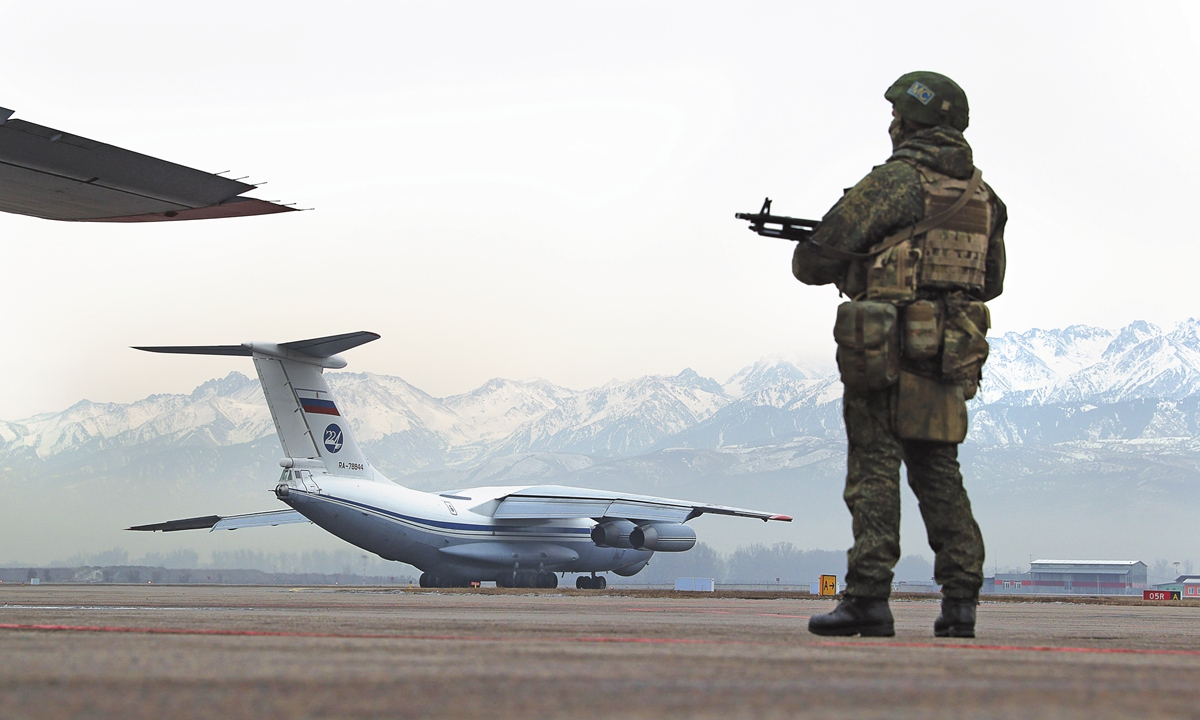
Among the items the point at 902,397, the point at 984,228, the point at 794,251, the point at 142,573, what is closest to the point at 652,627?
the point at 902,397

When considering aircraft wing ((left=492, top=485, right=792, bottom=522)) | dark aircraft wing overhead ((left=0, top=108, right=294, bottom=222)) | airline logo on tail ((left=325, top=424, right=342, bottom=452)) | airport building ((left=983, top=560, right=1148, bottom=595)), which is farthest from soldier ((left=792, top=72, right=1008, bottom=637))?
airport building ((left=983, top=560, right=1148, bottom=595))

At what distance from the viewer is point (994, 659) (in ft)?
11.1

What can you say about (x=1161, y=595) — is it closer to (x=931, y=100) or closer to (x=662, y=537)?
(x=662, y=537)

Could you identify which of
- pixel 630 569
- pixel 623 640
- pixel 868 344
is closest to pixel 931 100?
pixel 868 344

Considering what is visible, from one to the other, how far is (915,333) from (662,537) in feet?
97.5

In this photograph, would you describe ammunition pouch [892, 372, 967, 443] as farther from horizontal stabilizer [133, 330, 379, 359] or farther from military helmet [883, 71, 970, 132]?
horizontal stabilizer [133, 330, 379, 359]

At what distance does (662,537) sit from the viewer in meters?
34.4

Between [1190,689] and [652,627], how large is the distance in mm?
2745

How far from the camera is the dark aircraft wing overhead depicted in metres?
7.68

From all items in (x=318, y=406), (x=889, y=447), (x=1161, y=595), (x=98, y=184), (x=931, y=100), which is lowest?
(x=1161, y=595)

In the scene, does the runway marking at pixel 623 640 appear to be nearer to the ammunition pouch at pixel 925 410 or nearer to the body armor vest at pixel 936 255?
the ammunition pouch at pixel 925 410

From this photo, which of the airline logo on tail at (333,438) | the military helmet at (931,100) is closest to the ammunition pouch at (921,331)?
the military helmet at (931,100)

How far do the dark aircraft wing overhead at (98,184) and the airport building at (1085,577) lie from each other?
112 meters

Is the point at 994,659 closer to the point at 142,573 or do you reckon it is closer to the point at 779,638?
the point at 779,638
